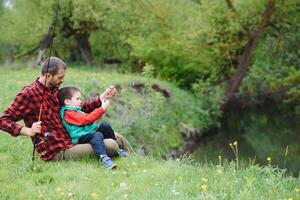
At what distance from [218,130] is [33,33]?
1241 cm

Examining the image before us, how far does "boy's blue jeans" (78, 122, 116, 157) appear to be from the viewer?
6711mm

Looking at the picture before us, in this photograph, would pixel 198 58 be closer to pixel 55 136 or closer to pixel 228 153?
pixel 228 153

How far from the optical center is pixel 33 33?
27.1 meters

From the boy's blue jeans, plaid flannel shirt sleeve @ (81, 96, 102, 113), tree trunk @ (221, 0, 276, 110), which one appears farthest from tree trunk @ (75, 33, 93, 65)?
the boy's blue jeans

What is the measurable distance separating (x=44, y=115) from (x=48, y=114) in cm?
6

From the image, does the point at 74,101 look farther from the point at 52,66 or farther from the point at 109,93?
the point at 52,66

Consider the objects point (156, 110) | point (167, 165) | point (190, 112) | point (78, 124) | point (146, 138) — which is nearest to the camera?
point (167, 165)

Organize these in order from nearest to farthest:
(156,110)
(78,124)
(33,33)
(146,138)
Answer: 1. (78,124)
2. (146,138)
3. (156,110)
4. (33,33)

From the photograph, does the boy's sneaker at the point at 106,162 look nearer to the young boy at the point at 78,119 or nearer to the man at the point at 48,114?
the young boy at the point at 78,119

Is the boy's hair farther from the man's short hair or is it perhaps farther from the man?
the man's short hair

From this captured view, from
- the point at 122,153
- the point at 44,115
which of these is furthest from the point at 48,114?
the point at 122,153

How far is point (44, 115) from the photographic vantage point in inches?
270

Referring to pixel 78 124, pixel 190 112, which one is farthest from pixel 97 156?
pixel 190 112

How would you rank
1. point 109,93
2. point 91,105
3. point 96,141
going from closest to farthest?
1. point 96,141
2. point 109,93
3. point 91,105
